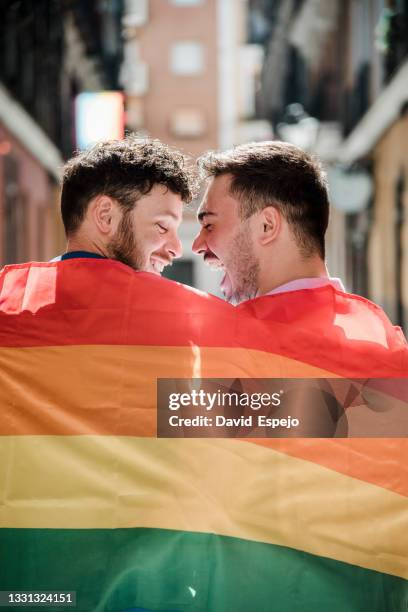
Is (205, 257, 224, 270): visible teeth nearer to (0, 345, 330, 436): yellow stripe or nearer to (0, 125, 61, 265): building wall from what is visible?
(0, 345, 330, 436): yellow stripe

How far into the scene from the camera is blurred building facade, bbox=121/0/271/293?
34094 mm

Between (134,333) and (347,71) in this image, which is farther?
(347,71)

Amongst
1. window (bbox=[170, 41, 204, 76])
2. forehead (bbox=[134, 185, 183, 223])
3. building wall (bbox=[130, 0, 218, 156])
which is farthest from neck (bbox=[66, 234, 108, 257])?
window (bbox=[170, 41, 204, 76])

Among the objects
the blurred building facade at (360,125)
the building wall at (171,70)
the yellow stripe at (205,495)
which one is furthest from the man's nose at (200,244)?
the building wall at (171,70)

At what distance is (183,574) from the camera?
215cm

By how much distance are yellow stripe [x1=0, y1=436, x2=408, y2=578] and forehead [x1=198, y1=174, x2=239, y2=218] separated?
699 millimetres

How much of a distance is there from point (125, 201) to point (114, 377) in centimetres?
49

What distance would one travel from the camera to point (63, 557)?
7.17ft

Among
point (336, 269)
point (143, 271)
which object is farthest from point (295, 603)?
point (336, 269)

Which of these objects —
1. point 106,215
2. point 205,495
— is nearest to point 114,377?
point 205,495

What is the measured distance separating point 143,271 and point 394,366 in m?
0.65

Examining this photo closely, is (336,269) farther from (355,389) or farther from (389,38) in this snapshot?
(355,389)

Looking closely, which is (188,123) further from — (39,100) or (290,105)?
(39,100)

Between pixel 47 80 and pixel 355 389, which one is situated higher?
pixel 47 80
